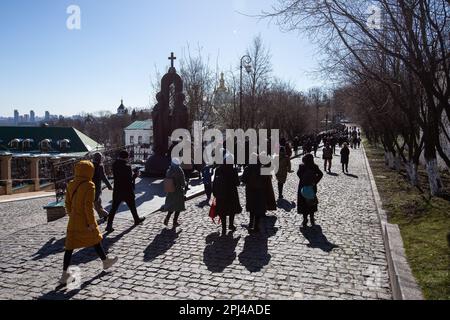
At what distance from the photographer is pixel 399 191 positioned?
1415cm

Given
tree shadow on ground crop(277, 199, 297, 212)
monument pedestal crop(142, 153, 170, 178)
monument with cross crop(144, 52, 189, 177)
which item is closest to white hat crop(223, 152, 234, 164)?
tree shadow on ground crop(277, 199, 297, 212)

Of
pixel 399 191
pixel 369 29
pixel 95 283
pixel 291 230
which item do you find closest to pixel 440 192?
pixel 399 191

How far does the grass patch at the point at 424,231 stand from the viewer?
17.3ft

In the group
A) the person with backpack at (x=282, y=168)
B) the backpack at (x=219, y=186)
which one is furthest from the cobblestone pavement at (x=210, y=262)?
the person with backpack at (x=282, y=168)

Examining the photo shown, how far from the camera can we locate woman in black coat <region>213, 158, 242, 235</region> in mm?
7977

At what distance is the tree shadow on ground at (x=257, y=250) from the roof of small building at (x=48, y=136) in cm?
3932

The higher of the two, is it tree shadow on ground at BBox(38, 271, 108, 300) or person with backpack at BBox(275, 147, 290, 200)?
person with backpack at BBox(275, 147, 290, 200)

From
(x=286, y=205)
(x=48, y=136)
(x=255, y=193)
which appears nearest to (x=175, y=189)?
(x=255, y=193)

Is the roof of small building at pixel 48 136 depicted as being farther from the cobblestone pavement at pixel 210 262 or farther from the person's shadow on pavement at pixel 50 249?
the person's shadow on pavement at pixel 50 249

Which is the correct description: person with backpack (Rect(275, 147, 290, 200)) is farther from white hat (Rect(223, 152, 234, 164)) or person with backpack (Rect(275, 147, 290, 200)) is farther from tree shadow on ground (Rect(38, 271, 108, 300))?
tree shadow on ground (Rect(38, 271, 108, 300))

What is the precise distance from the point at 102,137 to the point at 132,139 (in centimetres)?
1892

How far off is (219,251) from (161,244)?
1106 mm

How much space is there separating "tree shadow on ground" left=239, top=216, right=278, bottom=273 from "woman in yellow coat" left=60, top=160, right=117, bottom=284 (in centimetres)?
231
